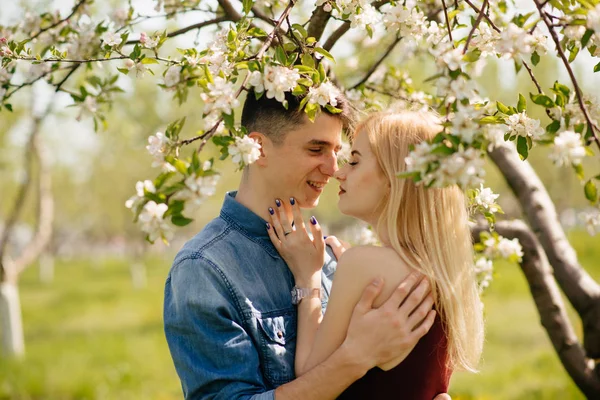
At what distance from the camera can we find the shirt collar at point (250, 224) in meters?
2.63

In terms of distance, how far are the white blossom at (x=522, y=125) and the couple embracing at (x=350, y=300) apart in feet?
1.02

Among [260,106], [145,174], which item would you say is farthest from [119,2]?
[145,174]

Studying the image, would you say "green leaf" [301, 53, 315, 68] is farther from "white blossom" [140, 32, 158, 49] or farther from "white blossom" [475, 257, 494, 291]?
"white blossom" [475, 257, 494, 291]

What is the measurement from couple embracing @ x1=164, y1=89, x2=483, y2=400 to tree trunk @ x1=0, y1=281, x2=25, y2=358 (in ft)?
24.8

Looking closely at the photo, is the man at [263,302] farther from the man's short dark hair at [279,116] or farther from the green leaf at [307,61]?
the green leaf at [307,61]

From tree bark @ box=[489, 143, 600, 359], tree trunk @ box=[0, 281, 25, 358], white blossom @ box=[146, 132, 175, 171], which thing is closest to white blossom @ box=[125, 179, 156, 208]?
white blossom @ box=[146, 132, 175, 171]

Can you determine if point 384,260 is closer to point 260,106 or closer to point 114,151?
point 260,106

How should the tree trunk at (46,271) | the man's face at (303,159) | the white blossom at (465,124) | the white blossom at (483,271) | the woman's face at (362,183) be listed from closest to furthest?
the white blossom at (465,124), the woman's face at (362,183), the man's face at (303,159), the white blossom at (483,271), the tree trunk at (46,271)

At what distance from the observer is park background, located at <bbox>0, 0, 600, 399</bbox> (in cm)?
764

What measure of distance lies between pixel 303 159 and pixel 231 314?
76cm

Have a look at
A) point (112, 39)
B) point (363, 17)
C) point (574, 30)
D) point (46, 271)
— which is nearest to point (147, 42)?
point (112, 39)

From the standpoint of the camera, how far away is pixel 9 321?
911 cm

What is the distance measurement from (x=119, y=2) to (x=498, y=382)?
799 centimetres

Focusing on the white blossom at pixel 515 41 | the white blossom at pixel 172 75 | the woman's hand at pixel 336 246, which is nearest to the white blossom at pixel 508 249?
the woman's hand at pixel 336 246
